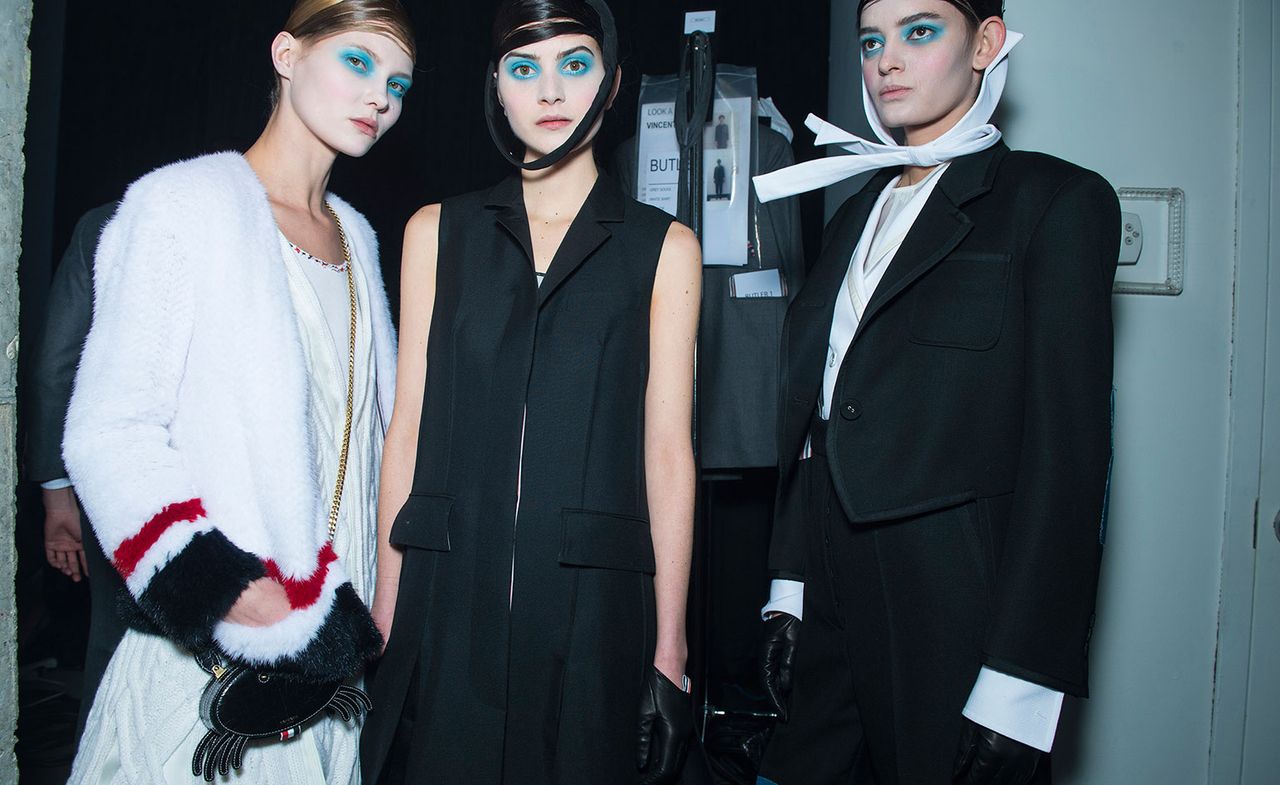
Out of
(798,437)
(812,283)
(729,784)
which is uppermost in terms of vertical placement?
(812,283)

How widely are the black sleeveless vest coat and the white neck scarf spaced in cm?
32

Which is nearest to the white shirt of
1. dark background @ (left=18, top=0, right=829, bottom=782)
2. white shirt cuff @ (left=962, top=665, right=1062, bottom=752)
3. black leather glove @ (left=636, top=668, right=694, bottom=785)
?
white shirt cuff @ (left=962, top=665, right=1062, bottom=752)

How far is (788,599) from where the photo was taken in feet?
5.55

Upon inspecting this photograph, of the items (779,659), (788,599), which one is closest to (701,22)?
(788,599)

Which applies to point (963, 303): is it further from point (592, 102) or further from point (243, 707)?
point (243, 707)

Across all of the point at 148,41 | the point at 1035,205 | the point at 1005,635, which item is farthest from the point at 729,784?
the point at 148,41

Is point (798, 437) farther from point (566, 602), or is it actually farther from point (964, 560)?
point (566, 602)

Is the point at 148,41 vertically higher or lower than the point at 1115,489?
higher

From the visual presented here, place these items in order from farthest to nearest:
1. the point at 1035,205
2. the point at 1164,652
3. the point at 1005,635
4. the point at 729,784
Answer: the point at 729,784 < the point at 1164,652 < the point at 1035,205 < the point at 1005,635

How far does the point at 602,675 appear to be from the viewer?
1.42m

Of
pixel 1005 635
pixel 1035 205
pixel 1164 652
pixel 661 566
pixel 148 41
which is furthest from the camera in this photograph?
pixel 148 41

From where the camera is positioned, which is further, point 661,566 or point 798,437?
point 798,437

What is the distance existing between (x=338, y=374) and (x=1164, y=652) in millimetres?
1801

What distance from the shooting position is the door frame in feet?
6.36
